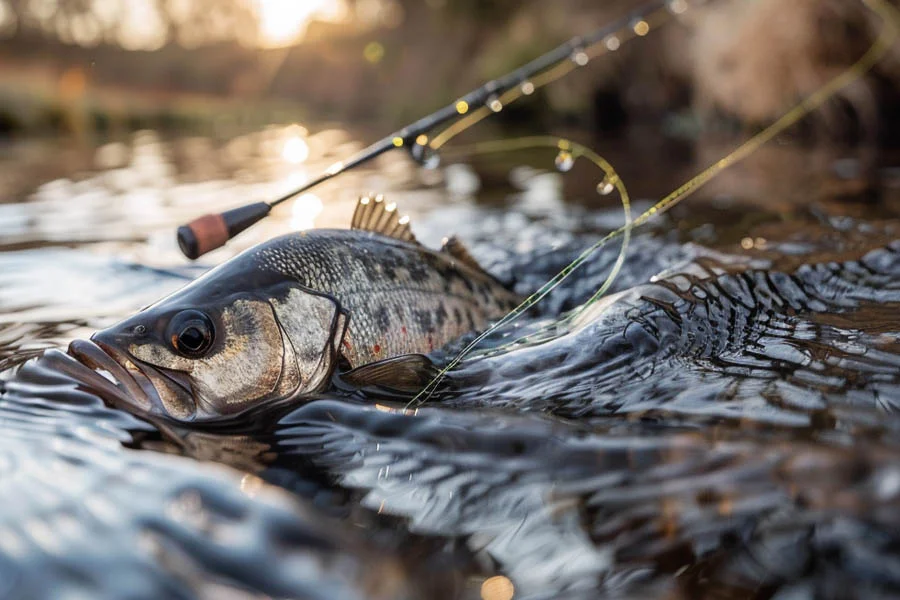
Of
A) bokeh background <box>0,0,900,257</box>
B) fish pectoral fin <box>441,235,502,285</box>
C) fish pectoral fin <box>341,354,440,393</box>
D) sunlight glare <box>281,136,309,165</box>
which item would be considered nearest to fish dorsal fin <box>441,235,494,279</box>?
fish pectoral fin <box>441,235,502,285</box>

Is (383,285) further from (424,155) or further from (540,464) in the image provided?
(424,155)

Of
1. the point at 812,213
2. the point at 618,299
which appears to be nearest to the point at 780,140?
the point at 812,213

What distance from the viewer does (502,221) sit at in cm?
759

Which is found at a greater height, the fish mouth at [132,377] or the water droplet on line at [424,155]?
the water droplet on line at [424,155]

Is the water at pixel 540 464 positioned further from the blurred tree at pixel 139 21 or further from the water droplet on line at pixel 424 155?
the blurred tree at pixel 139 21

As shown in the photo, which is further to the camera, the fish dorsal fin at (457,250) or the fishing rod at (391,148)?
the fish dorsal fin at (457,250)

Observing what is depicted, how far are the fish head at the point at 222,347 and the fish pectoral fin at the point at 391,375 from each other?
10cm

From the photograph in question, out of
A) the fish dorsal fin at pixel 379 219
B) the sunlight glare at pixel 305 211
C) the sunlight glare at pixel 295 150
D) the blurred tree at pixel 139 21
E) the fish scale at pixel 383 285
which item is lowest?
the fish scale at pixel 383 285

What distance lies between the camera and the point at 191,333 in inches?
112

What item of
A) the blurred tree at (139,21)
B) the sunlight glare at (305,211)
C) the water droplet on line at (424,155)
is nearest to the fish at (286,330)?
the water droplet on line at (424,155)

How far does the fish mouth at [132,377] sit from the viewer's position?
2799 millimetres

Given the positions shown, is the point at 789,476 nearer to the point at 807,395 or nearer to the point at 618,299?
the point at 807,395

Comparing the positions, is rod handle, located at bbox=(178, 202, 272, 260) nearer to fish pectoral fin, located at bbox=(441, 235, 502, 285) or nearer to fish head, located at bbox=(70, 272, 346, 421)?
fish head, located at bbox=(70, 272, 346, 421)

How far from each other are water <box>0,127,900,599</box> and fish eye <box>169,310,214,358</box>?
277mm
